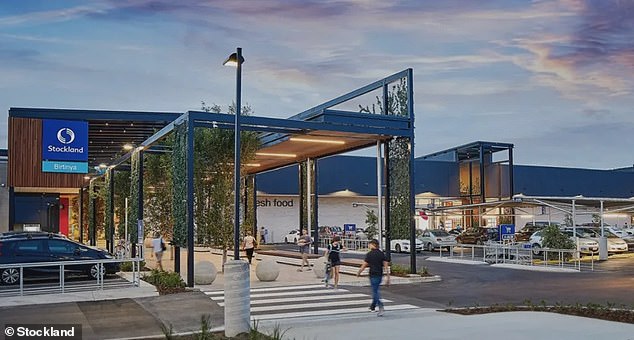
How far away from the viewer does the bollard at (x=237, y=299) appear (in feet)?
37.3

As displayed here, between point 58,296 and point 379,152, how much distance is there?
12254 mm

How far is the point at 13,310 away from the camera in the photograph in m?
14.9

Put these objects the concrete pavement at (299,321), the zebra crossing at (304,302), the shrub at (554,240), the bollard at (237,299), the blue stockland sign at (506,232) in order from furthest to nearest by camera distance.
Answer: the blue stockland sign at (506,232)
the shrub at (554,240)
the zebra crossing at (304,302)
the concrete pavement at (299,321)
the bollard at (237,299)

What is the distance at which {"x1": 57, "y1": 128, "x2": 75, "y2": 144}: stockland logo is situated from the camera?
1468 inches

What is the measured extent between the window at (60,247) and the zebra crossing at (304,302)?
5838 millimetres

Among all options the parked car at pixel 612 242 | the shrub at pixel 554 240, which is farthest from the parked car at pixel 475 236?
the shrub at pixel 554 240

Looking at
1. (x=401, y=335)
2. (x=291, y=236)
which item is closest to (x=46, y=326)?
(x=401, y=335)

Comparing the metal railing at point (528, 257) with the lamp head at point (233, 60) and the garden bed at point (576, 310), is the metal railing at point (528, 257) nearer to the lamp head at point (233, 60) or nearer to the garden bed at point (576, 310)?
the garden bed at point (576, 310)

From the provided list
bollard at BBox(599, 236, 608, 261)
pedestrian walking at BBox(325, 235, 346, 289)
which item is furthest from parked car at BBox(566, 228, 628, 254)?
pedestrian walking at BBox(325, 235, 346, 289)

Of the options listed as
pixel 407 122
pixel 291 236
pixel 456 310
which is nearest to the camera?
pixel 456 310

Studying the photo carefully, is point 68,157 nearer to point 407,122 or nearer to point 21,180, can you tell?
point 21,180

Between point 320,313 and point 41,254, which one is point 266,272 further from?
point 41,254

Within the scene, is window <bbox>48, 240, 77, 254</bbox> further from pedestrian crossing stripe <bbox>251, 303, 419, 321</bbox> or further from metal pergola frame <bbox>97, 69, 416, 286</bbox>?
pedestrian crossing stripe <bbox>251, 303, 419, 321</bbox>

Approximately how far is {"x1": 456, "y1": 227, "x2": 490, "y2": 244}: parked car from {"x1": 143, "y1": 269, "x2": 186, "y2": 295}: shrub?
84.0 ft
